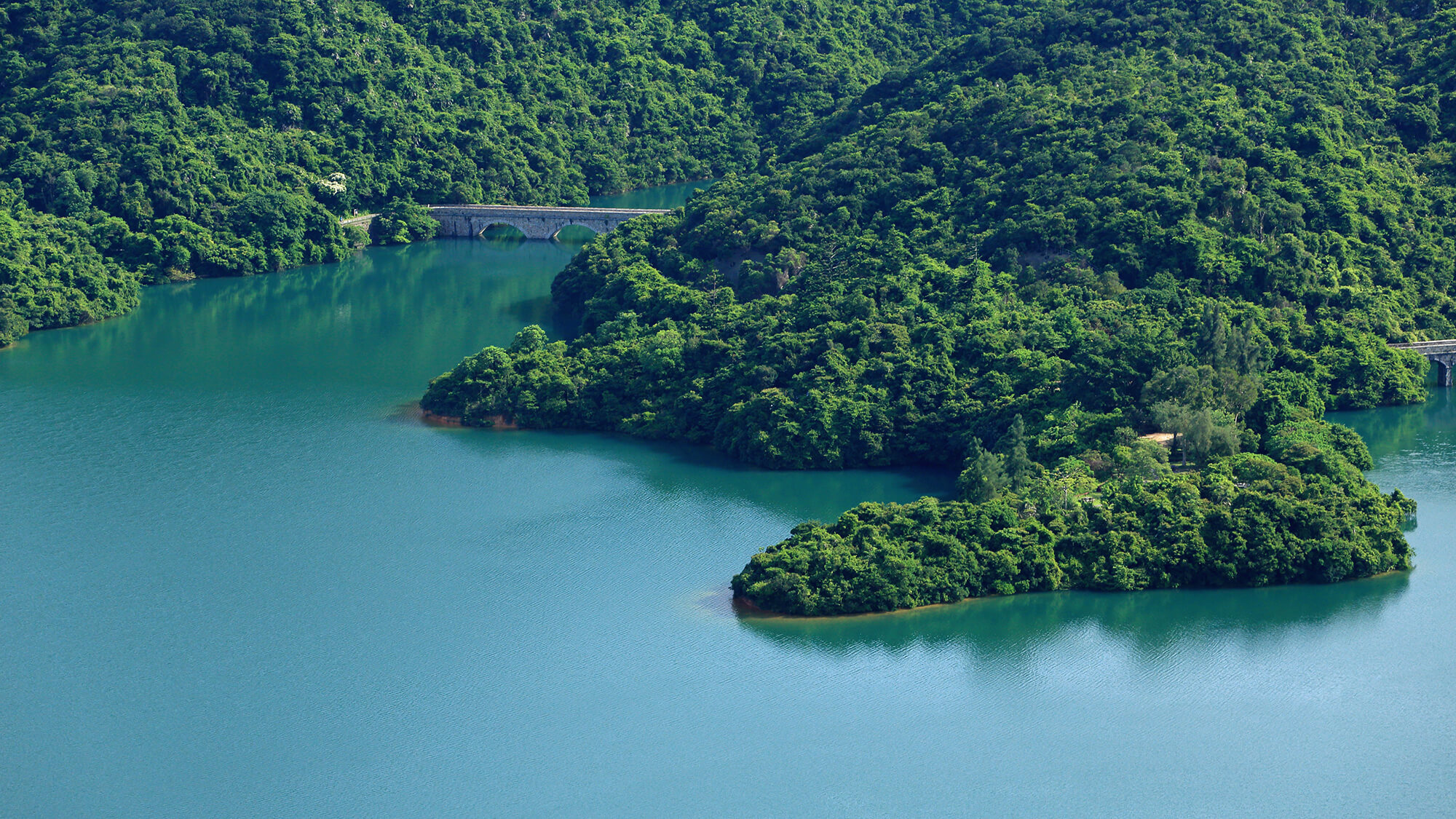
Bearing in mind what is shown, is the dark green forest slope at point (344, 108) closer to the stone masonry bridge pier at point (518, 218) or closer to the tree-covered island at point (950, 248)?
the tree-covered island at point (950, 248)

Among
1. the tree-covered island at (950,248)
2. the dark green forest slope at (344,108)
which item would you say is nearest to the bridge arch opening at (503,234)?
the dark green forest slope at (344,108)

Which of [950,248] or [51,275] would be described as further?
[51,275]

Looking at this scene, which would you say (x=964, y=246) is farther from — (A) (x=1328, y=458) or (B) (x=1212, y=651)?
(B) (x=1212, y=651)

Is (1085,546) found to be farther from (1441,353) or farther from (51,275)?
(51,275)

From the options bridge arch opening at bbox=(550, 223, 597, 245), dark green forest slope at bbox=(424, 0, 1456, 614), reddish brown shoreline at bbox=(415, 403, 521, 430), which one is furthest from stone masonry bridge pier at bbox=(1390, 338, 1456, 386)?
bridge arch opening at bbox=(550, 223, 597, 245)

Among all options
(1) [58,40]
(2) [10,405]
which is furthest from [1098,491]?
(1) [58,40]

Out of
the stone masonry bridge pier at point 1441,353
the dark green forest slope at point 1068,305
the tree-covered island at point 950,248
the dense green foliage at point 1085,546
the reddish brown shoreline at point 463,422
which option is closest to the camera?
the dense green foliage at point 1085,546

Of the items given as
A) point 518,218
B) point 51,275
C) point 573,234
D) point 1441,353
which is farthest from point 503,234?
point 1441,353
